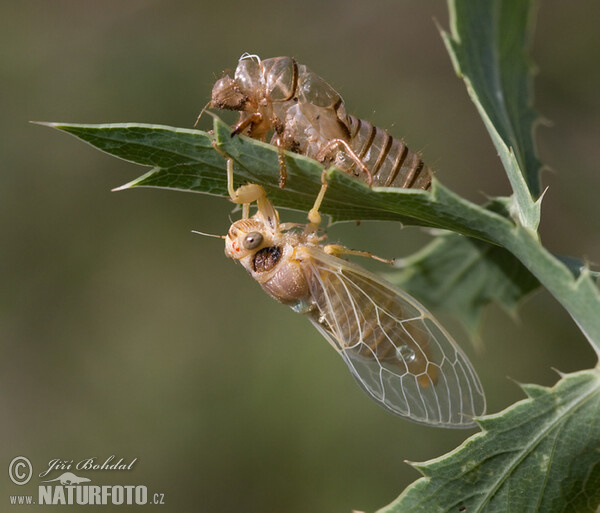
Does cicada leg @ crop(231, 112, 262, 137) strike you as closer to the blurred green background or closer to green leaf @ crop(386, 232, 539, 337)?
green leaf @ crop(386, 232, 539, 337)

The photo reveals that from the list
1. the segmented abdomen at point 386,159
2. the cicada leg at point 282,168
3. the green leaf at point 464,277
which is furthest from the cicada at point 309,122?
the green leaf at point 464,277

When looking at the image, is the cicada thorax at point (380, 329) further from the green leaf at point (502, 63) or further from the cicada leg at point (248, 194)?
the green leaf at point (502, 63)

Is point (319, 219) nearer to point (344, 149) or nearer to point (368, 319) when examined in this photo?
point (344, 149)

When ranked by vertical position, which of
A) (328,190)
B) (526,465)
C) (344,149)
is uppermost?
(344,149)

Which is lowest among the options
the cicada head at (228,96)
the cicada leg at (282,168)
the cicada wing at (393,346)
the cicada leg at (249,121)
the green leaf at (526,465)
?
the green leaf at (526,465)

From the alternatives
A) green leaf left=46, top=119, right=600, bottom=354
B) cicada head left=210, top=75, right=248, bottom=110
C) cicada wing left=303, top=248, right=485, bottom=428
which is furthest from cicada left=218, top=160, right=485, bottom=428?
cicada head left=210, top=75, right=248, bottom=110

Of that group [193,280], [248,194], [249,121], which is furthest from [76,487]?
[249,121]
